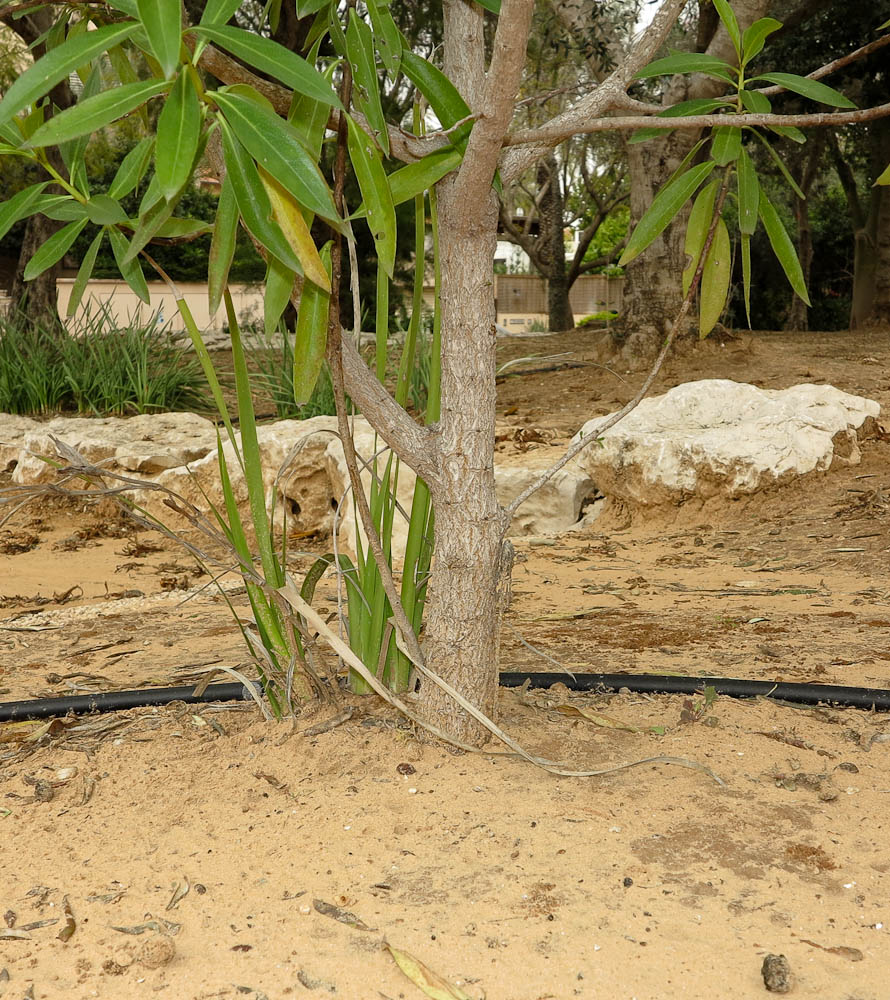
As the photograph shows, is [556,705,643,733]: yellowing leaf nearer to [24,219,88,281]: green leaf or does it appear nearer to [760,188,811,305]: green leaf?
[760,188,811,305]: green leaf

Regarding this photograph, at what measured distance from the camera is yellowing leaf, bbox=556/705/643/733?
1.92 meters

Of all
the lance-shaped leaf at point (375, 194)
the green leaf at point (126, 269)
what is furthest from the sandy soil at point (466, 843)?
the green leaf at point (126, 269)

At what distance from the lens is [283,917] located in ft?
4.52

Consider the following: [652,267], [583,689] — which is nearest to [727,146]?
[583,689]

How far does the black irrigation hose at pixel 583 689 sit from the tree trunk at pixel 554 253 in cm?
1456

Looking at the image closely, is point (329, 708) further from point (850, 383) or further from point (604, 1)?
point (604, 1)

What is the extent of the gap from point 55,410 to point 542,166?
408 inches

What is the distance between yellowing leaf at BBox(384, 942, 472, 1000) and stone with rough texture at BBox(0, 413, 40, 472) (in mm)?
5430

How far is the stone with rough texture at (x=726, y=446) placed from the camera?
442 cm

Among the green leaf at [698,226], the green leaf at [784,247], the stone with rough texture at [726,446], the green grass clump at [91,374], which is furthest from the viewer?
the green grass clump at [91,374]

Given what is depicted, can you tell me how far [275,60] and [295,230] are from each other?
0.22 metres

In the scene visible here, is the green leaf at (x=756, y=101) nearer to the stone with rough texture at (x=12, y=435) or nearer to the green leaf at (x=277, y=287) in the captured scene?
the green leaf at (x=277, y=287)

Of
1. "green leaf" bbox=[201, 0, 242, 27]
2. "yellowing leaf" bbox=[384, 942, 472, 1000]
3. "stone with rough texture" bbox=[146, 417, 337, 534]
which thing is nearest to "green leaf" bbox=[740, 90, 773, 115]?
"green leaf" bbox=[201, 0, 242, 27]

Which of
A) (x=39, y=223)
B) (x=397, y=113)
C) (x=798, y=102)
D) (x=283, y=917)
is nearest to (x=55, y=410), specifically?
(x=39, y=223)
